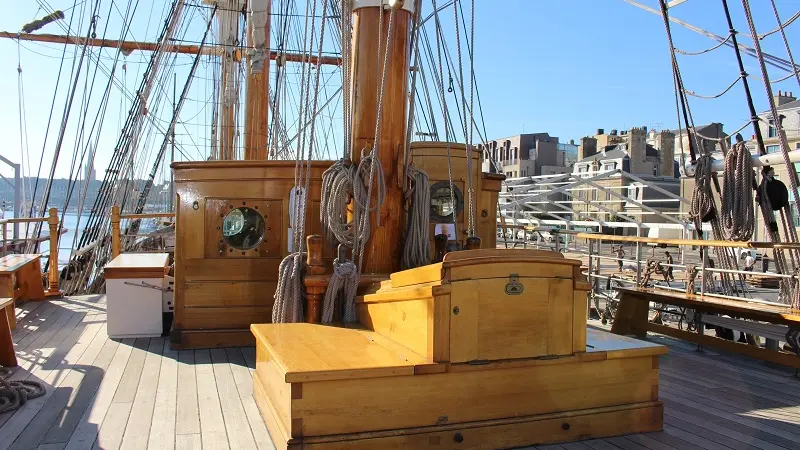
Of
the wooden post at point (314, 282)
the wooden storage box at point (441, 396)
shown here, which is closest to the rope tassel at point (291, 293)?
the wooden post at point (314, 282)

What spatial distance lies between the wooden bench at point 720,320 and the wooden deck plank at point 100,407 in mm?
4863

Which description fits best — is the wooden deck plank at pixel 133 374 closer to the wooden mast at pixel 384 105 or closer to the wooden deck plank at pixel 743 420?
the wooden mast at pixel 384 105

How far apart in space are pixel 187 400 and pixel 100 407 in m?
0.52

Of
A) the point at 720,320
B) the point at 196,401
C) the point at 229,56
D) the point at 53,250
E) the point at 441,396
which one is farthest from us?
the point at 229,56

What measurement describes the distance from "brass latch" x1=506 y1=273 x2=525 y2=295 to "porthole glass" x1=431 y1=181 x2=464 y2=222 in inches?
136

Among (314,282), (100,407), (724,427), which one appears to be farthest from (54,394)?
(724,427)

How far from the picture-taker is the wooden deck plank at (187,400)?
369 centimetres

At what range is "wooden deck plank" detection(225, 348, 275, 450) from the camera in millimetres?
3514

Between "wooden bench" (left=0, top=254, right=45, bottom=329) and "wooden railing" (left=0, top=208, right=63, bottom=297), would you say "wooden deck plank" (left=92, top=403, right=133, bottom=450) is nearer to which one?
"wooden bench" (left=0, top=254, right=45, bottom=329)

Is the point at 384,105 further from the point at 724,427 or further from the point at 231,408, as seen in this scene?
the point at 724,427

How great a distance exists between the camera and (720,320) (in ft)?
20.0

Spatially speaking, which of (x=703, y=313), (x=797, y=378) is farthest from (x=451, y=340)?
(x=703, y=313)

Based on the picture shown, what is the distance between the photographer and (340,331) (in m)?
4.19

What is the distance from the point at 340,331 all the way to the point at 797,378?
3669 mm
